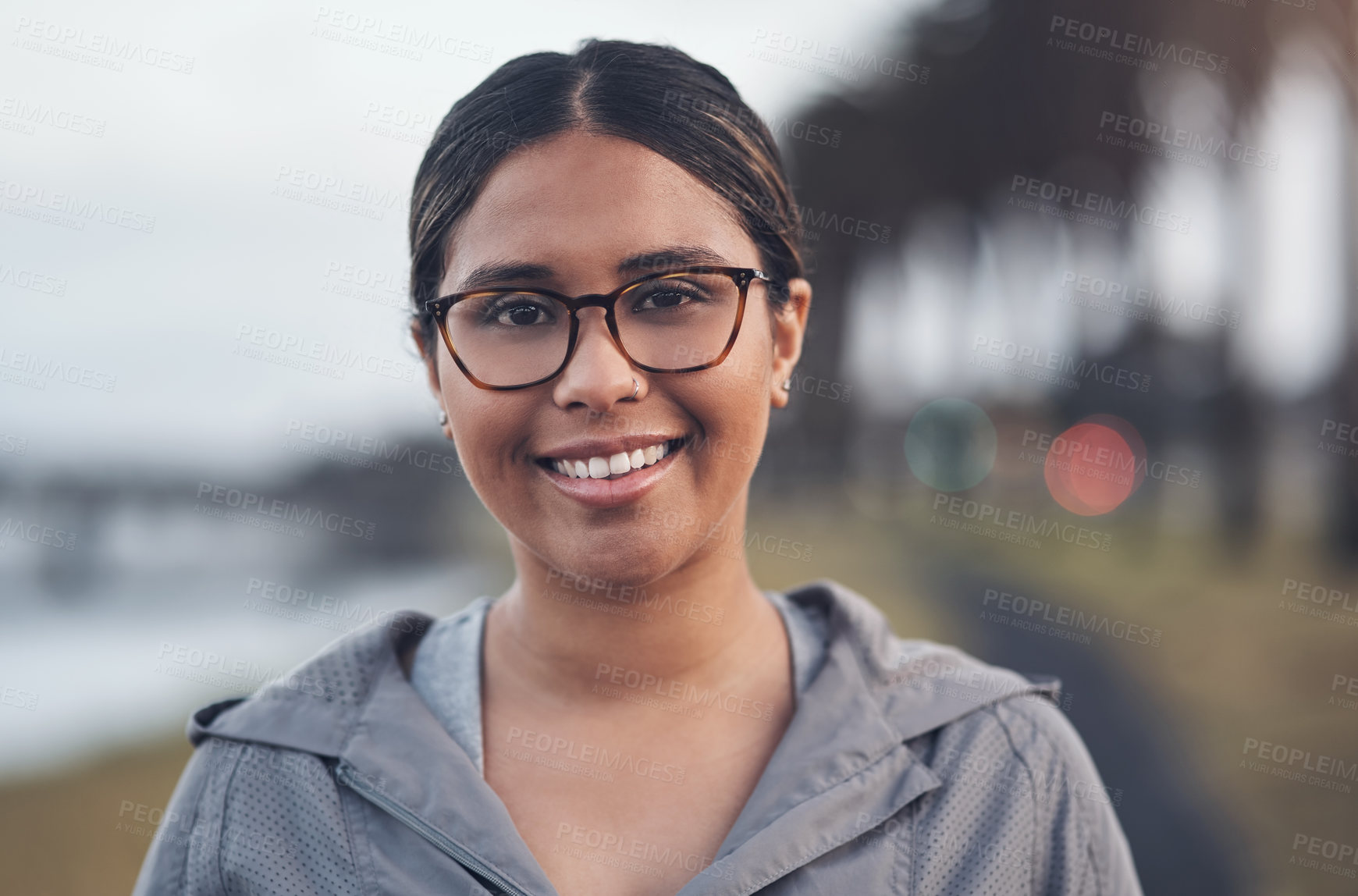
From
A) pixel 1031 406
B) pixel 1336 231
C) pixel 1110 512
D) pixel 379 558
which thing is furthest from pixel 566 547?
pixel 1031 406

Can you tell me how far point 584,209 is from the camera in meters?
1.82

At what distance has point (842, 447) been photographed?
2342cm

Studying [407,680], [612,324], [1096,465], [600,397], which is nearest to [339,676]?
[407,680]

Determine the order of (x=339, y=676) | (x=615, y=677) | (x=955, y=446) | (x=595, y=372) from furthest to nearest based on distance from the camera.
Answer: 1. (x=955, y=446)
2. (x=615, y=677)
3. (x=339, y=676)
4. (x=595, y=372)

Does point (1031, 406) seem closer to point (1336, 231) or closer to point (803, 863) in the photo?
point (1336, 231)

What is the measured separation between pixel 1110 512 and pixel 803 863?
19480 mm

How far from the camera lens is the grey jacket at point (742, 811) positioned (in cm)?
177

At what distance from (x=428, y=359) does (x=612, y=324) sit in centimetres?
54

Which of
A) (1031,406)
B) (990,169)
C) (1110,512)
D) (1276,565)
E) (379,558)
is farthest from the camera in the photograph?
(1031,406)

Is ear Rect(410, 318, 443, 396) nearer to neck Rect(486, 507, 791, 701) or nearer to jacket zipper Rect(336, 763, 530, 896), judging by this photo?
neck Rect(486, 507, 791, 701)

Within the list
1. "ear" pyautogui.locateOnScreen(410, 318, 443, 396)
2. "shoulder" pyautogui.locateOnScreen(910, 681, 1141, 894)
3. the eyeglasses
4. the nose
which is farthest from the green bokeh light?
the nose

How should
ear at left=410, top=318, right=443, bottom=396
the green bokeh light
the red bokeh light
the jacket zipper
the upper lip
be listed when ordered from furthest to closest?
the green bokeh light, the red bokeh light, ear at left=410, top=318, right=443, bottom=396, the upper lip, the jacket zipper

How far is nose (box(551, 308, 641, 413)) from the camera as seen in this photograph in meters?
1.78

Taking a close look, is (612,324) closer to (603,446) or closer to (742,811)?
(603,446)
